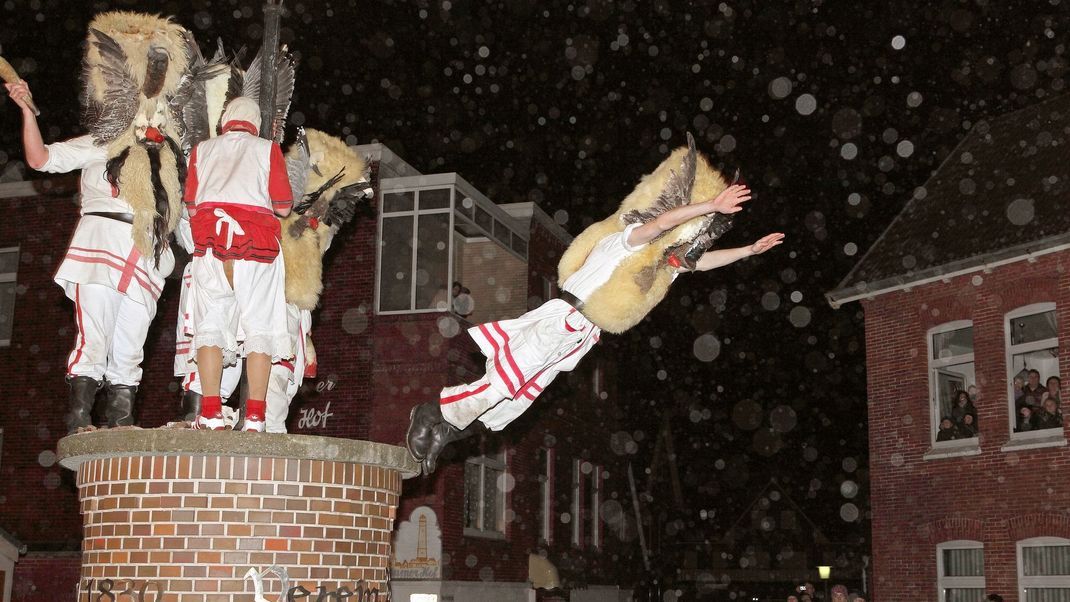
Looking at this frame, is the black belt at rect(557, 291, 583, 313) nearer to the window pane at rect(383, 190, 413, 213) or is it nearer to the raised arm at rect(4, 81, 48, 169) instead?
the raised arm at rect(4, 81, 48, 169)

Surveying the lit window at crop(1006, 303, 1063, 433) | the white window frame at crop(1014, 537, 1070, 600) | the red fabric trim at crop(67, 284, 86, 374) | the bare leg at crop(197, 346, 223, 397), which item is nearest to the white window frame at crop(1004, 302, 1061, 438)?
the lit window at crop(1006, 303, 1063, 433)

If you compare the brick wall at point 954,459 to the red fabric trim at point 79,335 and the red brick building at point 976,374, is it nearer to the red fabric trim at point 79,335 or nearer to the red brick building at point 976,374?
the red brick building at point 976,374

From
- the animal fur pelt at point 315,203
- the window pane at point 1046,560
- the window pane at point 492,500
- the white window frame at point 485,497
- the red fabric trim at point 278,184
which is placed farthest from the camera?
the window pane at point 492,500

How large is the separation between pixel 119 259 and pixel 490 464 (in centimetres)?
1506

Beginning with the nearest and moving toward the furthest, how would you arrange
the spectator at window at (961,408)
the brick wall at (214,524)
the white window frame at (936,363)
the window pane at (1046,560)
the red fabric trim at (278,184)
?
the brick wall at (214,524) → the red fabric trim at (278,184) → the window pane at (1046,560) → the spectator at window at (961,408) → the white window frame at (936,363)

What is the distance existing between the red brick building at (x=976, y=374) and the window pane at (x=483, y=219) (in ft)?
22.2

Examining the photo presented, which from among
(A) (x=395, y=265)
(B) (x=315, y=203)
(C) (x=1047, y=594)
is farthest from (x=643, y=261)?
(A) (x=395, y=265)

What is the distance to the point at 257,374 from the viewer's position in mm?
6141

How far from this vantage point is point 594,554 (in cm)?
2716

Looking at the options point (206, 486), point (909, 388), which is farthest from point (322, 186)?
point (909, 388)

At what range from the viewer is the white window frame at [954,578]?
55.5ft

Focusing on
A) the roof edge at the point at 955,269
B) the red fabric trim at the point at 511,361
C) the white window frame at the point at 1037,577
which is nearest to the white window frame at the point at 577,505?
the roof edge at the point at 955,269

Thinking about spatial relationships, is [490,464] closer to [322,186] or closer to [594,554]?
[594,554]

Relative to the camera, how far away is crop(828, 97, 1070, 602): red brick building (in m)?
16.2
